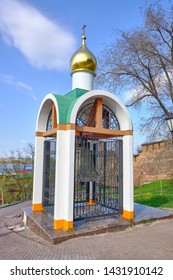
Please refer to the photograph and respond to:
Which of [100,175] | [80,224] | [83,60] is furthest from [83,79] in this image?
[80,224]

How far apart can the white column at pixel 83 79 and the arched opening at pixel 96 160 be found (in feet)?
2.94

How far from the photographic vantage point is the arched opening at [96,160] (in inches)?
258

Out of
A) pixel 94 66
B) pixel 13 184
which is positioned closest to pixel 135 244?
pixel 94 66

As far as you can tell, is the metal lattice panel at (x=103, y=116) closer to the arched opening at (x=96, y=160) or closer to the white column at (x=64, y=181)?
the arched opening at (x=96, y=160)

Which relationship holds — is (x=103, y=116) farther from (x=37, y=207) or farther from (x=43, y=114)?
(x=37, y=207)

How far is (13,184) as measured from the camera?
2123cm

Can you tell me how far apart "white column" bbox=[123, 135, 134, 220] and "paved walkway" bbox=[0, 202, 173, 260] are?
0.54 meters

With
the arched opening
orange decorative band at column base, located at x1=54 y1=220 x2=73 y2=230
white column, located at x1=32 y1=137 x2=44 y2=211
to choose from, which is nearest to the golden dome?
the arched opening

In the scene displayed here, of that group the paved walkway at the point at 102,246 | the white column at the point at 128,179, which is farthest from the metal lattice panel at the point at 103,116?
the paved walkway at the point at 102,246

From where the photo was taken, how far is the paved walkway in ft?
14.3

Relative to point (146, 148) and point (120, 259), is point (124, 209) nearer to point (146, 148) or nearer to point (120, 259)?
point (120, 259)

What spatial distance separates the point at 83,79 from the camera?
7441mm

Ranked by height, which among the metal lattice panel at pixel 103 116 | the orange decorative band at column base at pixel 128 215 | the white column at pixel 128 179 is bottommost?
the orange decorative band at column base at pixel 128 215

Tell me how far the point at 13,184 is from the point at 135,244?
18234 mm
